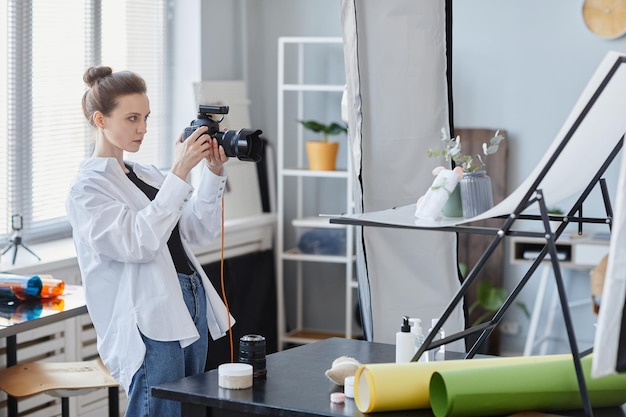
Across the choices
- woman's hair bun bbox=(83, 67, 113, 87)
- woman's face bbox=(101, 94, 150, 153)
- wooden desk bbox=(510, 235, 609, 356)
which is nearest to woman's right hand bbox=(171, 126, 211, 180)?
woman's face bbox=(101, 94, 150, 153)

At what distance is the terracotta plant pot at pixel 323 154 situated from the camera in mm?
5062

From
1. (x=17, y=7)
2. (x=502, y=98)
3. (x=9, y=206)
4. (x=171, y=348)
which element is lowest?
(x=171, y=348)

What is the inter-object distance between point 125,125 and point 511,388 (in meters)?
1.26

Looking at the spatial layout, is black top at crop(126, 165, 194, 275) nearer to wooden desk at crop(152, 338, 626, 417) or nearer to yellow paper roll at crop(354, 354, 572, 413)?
wooden desk at crop(152, 338, 626, 417)

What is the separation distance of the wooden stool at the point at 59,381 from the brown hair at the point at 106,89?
92 centimetres

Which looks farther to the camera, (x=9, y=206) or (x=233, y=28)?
(x=233, y=28)

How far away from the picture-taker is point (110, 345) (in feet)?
8.31

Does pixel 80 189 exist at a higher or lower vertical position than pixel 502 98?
lower

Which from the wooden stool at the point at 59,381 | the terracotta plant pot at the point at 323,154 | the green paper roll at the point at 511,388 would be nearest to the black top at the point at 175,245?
the wooden stool at the point at 59,381

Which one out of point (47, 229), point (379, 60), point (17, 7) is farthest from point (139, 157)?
point (379, 60)

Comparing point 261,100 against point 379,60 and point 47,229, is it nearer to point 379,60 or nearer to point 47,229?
point 47,229

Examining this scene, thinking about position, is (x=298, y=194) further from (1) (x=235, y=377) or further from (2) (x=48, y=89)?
(1) (x=235, y=377)

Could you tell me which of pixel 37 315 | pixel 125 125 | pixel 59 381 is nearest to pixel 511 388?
pixel 125 125

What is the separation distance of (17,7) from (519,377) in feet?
9.34
